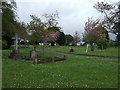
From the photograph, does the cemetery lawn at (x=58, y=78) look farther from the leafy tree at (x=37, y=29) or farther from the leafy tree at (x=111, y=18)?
the leafy tree at (x=37, y=29)

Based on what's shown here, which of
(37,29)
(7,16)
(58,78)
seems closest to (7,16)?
(7,16)

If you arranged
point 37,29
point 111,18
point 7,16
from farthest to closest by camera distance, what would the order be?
point 37,29 < point 7,16 < point 111,18

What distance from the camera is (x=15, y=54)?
20406mm

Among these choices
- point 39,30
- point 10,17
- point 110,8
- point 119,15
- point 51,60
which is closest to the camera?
point 119,15

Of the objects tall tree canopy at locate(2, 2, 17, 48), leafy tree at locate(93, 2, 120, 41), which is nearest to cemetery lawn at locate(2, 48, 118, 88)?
leafy tree at locate(93, 2, 120, 41)

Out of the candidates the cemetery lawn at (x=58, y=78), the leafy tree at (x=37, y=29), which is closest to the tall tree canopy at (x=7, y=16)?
the leafy tree at (x=37, y=29)

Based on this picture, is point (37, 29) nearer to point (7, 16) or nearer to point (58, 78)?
point (7, 16)

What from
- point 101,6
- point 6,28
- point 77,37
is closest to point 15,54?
point 6,28

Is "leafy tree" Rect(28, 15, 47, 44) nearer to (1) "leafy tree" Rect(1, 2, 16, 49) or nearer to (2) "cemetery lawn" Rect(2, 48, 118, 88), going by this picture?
(1) "leafy tree" Rect(1, 2, 16, 49)

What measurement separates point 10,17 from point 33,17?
519cm

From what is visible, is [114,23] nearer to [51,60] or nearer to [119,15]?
[119,15]

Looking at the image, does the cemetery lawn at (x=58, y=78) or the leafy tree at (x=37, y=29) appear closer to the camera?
the cemetery lawn at (x=58, y=78)

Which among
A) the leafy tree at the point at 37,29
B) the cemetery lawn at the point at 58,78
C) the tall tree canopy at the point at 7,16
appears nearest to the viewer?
the cemetery lawn at the point at 58,78

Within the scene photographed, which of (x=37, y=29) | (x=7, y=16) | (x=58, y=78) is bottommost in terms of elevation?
(x=58, y=78)
